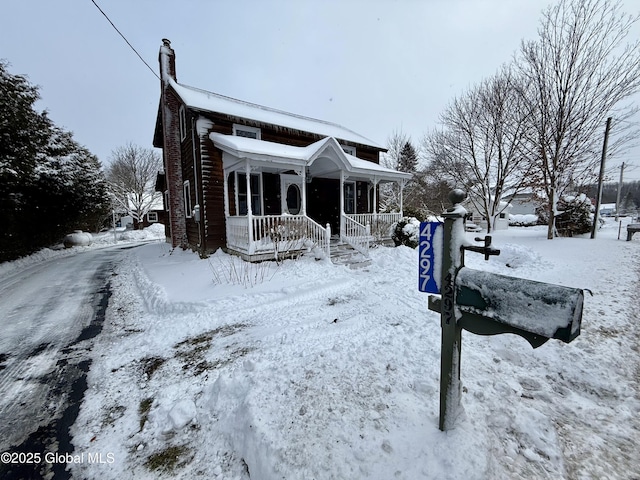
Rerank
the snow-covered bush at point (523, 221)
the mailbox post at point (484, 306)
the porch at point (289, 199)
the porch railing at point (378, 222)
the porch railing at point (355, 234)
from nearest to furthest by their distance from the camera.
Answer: the mailbox post at point (484, 306)
the porch at point (289, 199)
the porch railing at point (355, 234)
the porch railing at point (378, 222)
the snow-covered bush at point (523, 221)

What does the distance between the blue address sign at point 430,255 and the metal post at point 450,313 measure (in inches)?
1.9

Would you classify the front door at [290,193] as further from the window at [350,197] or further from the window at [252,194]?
the window at [350,197]

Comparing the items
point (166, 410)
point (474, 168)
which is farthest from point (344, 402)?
point (474, 168)

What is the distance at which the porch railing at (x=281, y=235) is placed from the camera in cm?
777

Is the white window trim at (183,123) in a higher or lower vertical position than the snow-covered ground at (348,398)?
higher

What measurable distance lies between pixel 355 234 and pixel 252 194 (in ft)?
14.0

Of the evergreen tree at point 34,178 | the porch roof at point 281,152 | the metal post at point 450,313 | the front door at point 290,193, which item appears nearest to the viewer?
the metal post at point 450,313

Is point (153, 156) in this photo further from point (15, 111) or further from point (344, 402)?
point (344, 402)

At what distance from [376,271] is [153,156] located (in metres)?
36.2

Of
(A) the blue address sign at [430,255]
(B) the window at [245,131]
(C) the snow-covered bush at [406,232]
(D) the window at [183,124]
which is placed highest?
(D) the window at [183,124]

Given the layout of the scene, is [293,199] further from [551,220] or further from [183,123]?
[551,220]

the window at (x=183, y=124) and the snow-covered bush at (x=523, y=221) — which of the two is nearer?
the window at (x=183, y=124)

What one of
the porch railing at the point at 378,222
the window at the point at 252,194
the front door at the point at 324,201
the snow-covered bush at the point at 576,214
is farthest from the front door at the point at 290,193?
the snow-covered bush at the point at 576,214

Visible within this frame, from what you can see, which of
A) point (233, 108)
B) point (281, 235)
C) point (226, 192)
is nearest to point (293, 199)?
point (226, 192)
